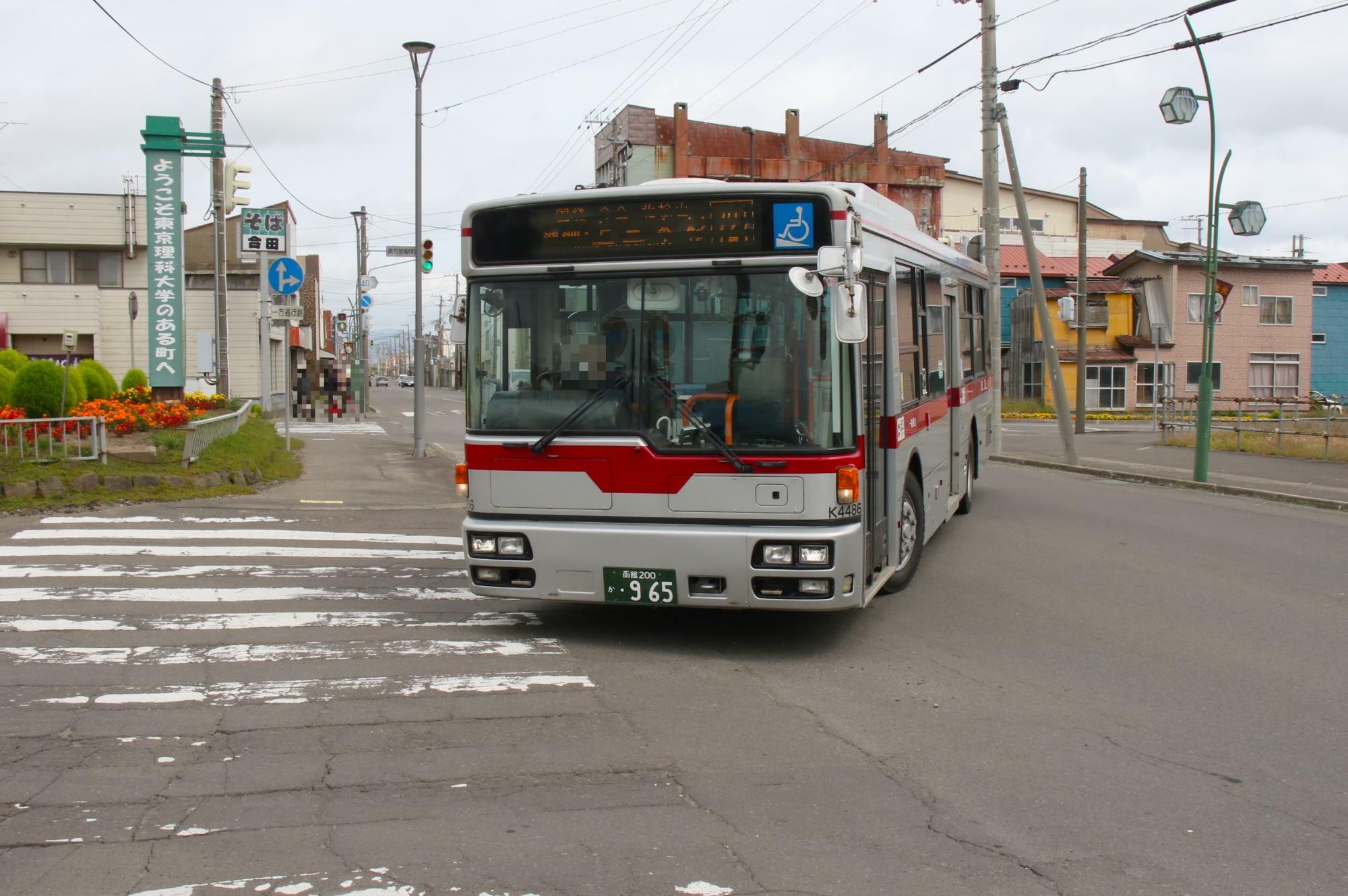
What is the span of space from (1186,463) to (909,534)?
589 inches

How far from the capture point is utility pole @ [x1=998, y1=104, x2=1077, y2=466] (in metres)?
22.4

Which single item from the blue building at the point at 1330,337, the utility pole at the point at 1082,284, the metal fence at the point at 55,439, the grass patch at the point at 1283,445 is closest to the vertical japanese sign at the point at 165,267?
the metal fence at the point at 55,439

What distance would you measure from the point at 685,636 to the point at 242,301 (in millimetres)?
47120

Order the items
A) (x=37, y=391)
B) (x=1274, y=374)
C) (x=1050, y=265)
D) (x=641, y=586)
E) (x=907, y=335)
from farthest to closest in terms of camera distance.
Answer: (x=1050, y=265) < (x=1274, y=374) < (x=37, y=391) < (x=907, y=335) < (x=641, y=586)

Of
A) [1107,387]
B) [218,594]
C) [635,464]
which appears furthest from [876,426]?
[1107,387]

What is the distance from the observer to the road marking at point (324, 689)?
645 centimetres

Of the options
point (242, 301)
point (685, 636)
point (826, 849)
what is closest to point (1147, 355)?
point (242, 301)

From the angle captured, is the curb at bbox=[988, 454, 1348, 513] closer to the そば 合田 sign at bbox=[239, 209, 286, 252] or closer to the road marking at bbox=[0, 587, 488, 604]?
the road marking at bbox=[0, 587, 488, 604]

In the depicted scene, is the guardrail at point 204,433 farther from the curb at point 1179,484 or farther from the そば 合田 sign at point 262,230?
the curb at point 1179,484

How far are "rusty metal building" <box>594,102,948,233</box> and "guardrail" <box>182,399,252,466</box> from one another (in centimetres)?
4634

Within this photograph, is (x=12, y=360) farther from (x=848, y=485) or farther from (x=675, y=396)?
(x=848, y=485)

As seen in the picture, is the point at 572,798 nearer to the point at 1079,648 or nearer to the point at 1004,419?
the point at 1079,648

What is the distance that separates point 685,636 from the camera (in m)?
8.06

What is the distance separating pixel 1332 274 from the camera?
5550cm
